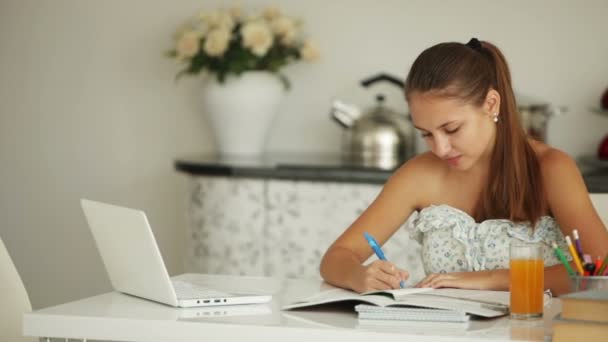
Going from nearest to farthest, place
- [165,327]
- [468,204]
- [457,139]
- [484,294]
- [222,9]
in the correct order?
[165,327] < [484,294] < [457,139] < [468,204] < [222,9]

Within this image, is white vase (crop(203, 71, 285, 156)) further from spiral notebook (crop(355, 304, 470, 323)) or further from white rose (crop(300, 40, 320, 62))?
spiral notebook (crop(355, 304, 470, 323))

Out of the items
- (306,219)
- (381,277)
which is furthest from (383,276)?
(306,219)

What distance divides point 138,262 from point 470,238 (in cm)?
75

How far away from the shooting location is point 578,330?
1341 millimetres

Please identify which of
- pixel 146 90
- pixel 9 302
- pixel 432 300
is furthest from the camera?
pixel 146 90

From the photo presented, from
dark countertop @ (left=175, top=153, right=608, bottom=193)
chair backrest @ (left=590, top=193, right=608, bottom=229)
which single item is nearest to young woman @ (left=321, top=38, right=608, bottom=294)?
chair backrest @ (left=590, top=193, right=608, bottom=229)

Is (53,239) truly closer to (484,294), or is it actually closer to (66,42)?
(66,42)

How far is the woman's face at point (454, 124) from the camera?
2.00 meters

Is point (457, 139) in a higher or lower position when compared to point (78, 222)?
higher

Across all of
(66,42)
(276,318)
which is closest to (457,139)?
(276,318)

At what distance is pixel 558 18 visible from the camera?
3.51 m

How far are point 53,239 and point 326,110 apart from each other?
1.37 m

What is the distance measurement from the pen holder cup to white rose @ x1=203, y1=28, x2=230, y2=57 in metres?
2.25

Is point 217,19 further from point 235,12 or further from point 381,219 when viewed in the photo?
point 381,219
